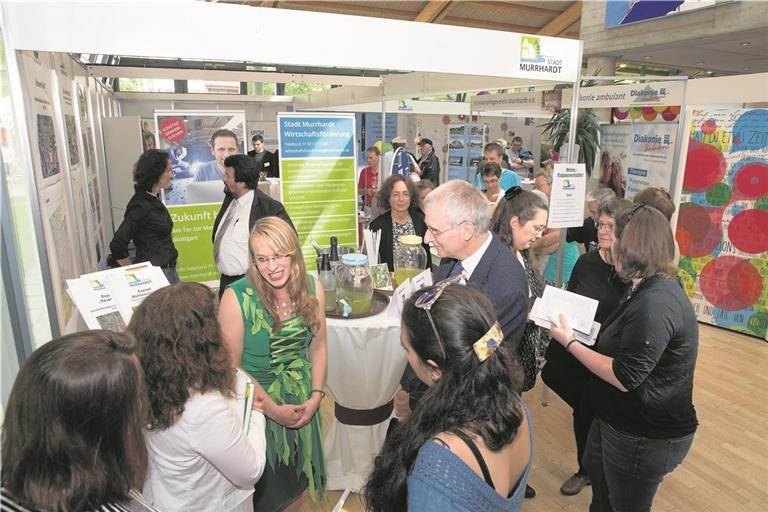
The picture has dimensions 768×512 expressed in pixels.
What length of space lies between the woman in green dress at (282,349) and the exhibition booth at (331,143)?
1.20ft

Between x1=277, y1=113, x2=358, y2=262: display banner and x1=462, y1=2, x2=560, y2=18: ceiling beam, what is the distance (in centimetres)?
898

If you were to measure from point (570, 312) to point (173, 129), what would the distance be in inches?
165

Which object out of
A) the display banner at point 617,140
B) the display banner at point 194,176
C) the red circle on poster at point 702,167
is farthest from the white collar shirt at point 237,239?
the red circle on poster at point 702,167

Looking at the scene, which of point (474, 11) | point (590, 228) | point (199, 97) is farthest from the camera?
point (474, 11)

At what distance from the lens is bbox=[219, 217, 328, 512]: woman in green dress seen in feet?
5.58

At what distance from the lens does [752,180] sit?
4.38m

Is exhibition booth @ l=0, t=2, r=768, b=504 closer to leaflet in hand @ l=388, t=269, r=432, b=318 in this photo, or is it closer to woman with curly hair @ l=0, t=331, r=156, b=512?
leaflet in hand @ l=388, t=269, r=432, b=318

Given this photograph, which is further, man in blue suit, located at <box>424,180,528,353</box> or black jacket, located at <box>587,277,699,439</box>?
man in blue suit, located at <box>424,180,528,353</box>

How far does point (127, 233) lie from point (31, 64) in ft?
4.51

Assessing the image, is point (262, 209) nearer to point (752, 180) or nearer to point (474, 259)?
point (474, 259)

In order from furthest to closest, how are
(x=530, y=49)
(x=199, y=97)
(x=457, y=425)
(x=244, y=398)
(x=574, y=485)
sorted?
(x=199, y=97) < (x=530, y=49) < (x=574, y=485) < (x=244, y=398) < (x=457, y=425)

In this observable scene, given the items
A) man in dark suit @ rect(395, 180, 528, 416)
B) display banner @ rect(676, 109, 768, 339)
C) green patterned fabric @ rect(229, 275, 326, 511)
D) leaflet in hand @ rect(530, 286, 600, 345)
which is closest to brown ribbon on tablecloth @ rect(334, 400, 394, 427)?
green patterned fabric @ rect(229, 275, 326, 511)

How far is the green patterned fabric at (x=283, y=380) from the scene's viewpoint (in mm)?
1711

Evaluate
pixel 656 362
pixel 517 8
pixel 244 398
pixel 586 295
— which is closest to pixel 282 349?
pixel 244 398
